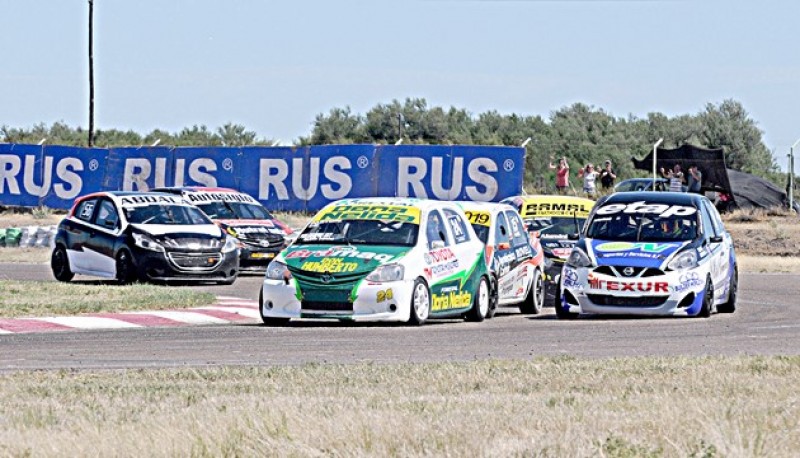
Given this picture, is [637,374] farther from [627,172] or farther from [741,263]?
[627,172]

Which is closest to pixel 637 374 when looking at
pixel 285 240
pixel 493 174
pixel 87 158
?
pixel 285 240

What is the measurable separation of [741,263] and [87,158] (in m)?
20.0

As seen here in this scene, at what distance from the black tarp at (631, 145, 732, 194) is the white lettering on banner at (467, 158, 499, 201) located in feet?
17.8

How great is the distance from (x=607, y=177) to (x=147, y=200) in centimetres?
2034

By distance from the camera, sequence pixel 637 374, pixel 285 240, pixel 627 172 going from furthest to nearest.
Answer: pixel 627 172 → pixel 285 240 → pixel 637 374

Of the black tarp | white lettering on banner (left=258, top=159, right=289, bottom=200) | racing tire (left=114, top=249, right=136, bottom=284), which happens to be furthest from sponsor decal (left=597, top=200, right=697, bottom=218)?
white lettering on banner (left=258, top=159, right=289, bottom=200)

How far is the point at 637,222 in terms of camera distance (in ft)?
65.6

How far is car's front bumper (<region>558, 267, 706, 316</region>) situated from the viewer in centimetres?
1877

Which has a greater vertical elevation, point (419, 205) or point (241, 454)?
point (419, 205)

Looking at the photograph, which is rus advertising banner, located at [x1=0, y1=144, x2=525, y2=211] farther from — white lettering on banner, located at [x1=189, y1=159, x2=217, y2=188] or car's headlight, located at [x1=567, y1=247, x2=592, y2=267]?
car's headlight, located at [x1=567, y1=247, x2=592, y2=267]

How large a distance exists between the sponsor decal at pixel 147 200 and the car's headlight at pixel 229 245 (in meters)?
1.24

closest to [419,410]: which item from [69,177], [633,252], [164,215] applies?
[633,252]

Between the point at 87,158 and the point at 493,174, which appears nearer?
the point at 493,174

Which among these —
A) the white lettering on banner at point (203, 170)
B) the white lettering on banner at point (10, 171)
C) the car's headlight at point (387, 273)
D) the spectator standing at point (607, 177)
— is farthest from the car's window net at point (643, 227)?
the white lettering on banner at point (10, 171)
